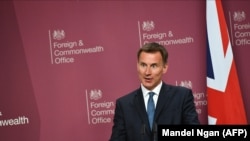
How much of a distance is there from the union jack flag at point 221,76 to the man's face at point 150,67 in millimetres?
1869

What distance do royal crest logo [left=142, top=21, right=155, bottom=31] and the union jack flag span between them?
0.60 metres

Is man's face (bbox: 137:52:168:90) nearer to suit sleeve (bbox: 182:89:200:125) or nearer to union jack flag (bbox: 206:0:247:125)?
suit sleeve (bbox: 182:89:200:125)

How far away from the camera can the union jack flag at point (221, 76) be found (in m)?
4.18

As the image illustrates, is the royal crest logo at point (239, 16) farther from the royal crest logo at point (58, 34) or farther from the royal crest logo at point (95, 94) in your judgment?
the royal crest logo at point (58, 34)

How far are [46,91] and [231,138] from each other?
11.1 feet

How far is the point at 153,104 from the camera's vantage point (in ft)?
8.19

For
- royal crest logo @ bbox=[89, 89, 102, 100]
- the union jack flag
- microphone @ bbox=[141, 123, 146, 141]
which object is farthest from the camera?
royal crest logo @ bbox=[89, 89, 102, 100]

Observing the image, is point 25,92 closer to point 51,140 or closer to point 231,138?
point 51,140

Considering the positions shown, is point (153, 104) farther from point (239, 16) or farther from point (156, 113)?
point (239, 16)

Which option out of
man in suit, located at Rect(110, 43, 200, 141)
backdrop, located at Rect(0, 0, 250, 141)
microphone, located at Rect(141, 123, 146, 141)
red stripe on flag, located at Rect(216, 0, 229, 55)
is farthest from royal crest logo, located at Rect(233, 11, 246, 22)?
microphone, located at Rect(141, 123, 146, 141)

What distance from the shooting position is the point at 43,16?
4469 mm

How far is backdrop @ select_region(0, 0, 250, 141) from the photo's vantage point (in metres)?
4.43

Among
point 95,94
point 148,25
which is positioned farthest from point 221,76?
point 95,94

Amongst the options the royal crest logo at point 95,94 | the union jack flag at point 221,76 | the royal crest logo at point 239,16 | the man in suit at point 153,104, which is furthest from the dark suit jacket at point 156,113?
the royal crest logo at point 239,16
